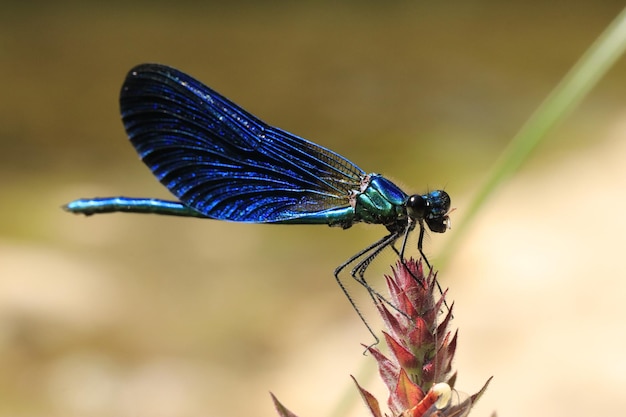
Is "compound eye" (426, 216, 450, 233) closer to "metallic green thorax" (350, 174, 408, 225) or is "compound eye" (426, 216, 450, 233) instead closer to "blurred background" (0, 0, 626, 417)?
"metallic green thorax" (350, 174, 408, 225)

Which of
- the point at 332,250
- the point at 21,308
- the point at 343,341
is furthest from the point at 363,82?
the point at 21,308

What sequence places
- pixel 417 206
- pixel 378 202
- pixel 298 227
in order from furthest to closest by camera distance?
1. pixel 298 227
2. pixel 378 202
3. pixel 417 206

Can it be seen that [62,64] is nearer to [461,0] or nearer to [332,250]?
[332,250]

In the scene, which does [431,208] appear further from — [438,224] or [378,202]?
[378,202]

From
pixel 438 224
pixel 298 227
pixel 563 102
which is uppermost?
pixel 298 227

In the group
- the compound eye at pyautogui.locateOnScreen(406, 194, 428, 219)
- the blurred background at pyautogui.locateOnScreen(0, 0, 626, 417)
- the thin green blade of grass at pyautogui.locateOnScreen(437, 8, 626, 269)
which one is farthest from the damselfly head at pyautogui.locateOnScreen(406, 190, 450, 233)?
the blurred background at pyautogui.locateOnScreen(0, 0, 626, 417)

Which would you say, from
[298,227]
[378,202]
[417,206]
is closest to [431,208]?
[417,206]

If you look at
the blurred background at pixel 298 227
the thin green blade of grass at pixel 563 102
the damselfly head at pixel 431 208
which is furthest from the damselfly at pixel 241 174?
the blurred background at pixel 298 227
